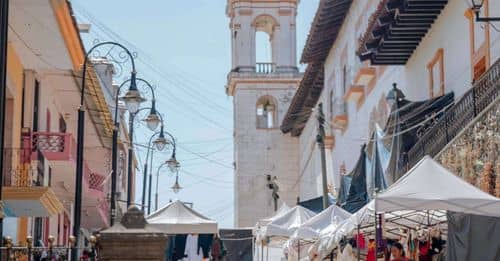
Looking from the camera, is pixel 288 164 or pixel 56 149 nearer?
pixel 56 149

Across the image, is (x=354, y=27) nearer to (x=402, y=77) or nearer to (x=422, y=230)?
(x=402, y=77)

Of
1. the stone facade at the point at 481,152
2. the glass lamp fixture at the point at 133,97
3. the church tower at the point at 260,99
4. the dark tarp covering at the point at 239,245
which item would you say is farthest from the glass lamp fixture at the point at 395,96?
the church tower at the point at 260,99

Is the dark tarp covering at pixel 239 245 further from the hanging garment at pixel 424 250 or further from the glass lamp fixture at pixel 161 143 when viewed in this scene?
the hanging garment at pixel 424 250

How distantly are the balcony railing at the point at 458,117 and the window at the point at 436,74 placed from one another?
4.58ft

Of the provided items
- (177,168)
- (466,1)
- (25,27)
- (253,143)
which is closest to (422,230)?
(466,1)

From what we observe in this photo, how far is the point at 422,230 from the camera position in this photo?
2003 centimetres

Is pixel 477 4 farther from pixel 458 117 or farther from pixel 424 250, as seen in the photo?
pixel 424 250

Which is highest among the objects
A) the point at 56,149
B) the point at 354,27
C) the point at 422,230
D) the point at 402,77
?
the point at 354,27

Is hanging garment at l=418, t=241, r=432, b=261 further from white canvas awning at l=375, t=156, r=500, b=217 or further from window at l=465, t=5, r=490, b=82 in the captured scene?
white canvas awning at l=375, t=156, r=500, b=217

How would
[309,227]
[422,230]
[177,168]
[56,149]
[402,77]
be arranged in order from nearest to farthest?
[422,230] < [309,227] < [56,149] < [402,77] < [177,168]

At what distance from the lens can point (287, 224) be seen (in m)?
28.8

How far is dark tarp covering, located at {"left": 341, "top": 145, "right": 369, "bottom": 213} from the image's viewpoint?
100 ft

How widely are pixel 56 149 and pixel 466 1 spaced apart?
1036cm

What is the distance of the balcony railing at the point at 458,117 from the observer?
18.2 metres
